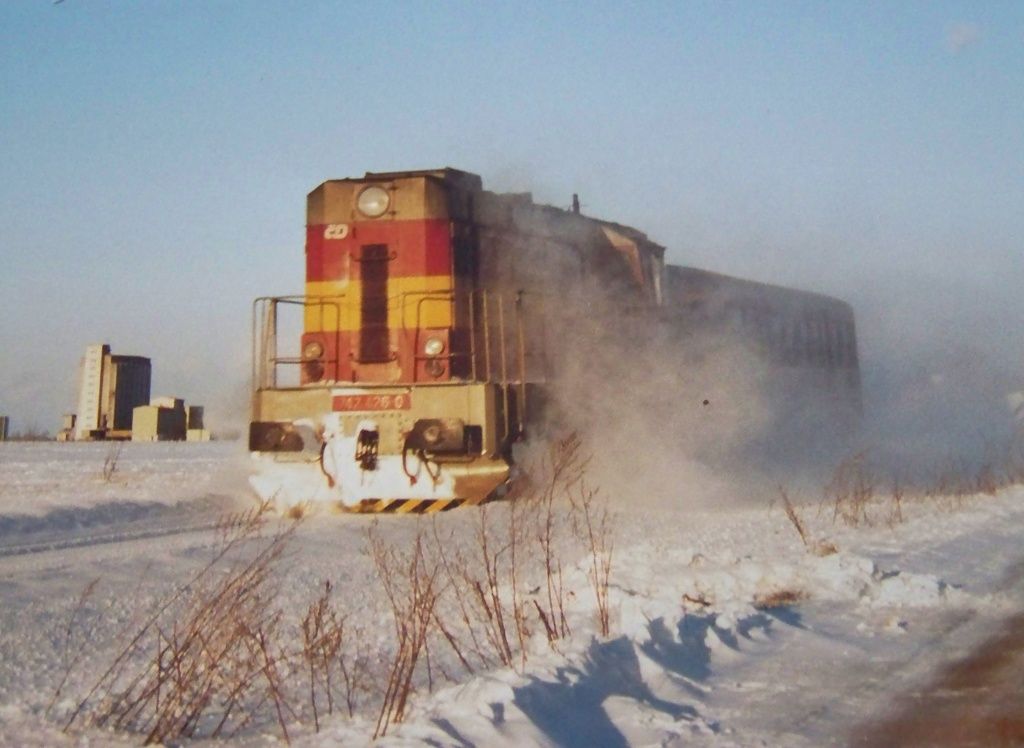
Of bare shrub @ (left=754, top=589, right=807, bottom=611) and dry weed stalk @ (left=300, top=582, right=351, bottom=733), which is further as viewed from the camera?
bare shrub @ (left=754, top=589, right=807, bottom=611)

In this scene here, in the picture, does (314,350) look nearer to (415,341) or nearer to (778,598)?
(415,341)

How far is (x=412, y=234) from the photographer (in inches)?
417

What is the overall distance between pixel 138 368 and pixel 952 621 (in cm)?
2897

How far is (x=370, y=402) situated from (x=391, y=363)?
2.99 ft

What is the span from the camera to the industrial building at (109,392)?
99.6ft

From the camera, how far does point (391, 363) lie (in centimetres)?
1048

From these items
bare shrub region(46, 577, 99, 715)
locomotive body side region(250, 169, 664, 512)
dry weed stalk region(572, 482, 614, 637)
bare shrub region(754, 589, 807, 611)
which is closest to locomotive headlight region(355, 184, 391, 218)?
locomotive body side region(250, 169, 664, 512)

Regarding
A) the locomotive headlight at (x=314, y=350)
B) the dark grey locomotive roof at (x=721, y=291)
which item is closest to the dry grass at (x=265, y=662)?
the locomotive headlight at (x=314, y=350)

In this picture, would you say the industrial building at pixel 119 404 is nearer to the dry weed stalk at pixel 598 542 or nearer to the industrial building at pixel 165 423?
the industrial building at pixel 165 423

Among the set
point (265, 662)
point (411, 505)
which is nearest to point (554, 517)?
point (411, 505)

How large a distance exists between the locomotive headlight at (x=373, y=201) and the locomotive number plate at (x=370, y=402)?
2.18 meters

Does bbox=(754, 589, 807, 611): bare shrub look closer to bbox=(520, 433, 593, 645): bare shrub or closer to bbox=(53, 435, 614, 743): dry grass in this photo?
bbox=(53, 435, 614, 743): dry grass

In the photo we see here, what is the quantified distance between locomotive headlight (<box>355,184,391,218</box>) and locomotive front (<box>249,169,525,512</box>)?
0.01 meters

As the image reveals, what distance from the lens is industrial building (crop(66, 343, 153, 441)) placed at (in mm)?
30344
